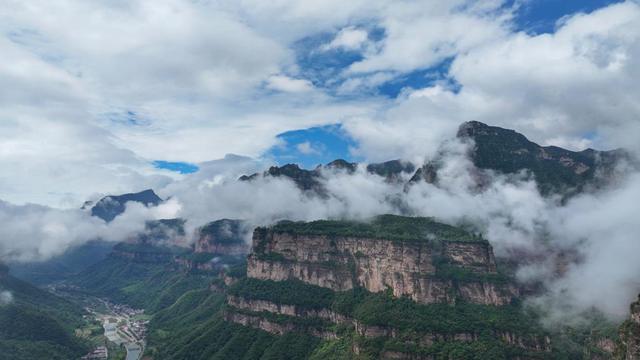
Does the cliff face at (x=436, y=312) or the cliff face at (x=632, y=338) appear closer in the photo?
the cliff face at (x=632, y=338)

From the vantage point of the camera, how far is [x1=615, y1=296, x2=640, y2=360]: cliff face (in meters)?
98.6

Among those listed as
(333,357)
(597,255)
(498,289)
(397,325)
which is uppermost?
(597,255)

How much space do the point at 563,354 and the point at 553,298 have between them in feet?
133

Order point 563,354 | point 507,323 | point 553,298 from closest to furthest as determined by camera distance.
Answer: point 563,354 < point 507,323 < point 553,298

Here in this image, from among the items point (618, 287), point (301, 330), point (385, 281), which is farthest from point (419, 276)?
point (618, 287)

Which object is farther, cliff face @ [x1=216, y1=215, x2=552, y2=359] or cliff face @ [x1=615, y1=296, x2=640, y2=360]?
cliff face @ [x1=216, y1=215, x2=552, y2=359]

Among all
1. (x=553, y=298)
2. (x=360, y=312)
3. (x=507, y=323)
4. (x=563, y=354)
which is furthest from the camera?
(x=553, y=298)

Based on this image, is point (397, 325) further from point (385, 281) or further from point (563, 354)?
point (563, 354)

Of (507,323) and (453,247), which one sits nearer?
(507,323)

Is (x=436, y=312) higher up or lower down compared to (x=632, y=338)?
lower down

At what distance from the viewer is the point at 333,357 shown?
17350 centimetres

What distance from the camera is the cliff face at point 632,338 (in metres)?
98.6

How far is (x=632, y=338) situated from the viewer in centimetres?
10006

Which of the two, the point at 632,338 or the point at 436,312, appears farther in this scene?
the point at 436,312
